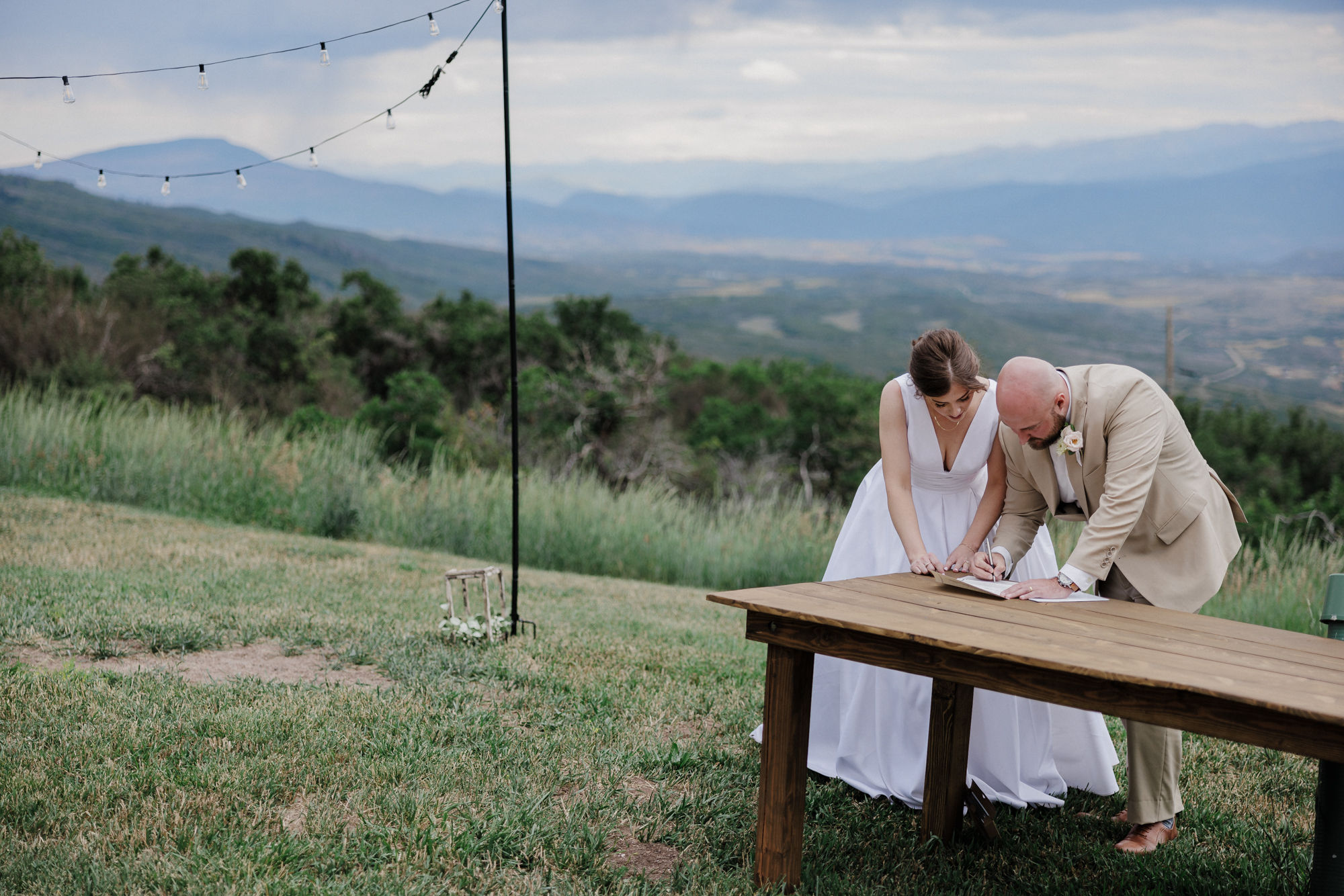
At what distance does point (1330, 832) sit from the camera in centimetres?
283

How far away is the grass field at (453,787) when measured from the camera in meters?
3.12

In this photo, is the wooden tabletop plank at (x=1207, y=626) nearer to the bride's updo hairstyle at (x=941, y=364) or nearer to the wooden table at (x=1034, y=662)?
the wooden table at (x=1034, y=662)

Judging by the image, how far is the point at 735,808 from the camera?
12.4ft

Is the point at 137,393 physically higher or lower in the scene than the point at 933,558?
lower

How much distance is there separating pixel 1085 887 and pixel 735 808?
1226 mm

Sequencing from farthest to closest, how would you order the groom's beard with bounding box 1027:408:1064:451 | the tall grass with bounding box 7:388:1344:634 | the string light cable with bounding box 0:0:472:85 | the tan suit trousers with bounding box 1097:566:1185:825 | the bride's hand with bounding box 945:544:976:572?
the tall grass with bounding box 7:388:1344:634 → the string light cable with bounding box 0:0:472:85 → the bride's hand with bounding box 945:544:976:572 → the tan suit trousers with bounding box 1097:566:1185:825 → the groom's beard with bounding box 1027:408:1064:451

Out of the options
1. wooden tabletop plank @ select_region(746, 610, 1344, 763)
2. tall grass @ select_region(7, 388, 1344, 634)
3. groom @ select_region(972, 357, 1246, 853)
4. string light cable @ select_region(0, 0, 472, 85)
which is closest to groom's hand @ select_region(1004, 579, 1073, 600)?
groom @ select_region(972, 357, 1246, 853)

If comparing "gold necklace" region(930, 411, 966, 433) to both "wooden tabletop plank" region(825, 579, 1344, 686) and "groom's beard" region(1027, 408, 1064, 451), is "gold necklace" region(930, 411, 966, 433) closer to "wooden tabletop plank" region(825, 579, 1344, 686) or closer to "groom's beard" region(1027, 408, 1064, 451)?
"groom's beard" region(1027, 408, 1064, 451)

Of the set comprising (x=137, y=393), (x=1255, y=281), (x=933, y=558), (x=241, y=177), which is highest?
(x=1255, y=281)

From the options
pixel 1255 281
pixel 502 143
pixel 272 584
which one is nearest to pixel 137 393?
pixel 272 584

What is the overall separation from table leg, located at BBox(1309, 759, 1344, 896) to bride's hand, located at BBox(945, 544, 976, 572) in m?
1.31

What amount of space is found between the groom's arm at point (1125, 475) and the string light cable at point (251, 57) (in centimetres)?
386

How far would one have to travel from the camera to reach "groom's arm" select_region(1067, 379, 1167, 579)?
11.0ft

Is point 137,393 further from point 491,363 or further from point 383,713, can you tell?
point 383,713
